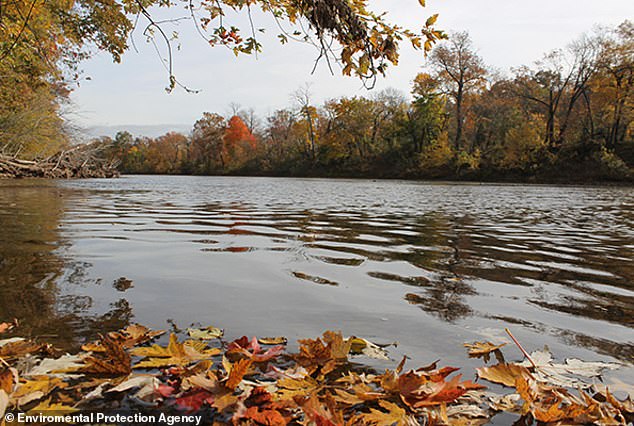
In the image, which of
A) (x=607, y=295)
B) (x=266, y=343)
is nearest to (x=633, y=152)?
(x=607, y=295)

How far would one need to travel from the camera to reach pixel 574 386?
156 cm

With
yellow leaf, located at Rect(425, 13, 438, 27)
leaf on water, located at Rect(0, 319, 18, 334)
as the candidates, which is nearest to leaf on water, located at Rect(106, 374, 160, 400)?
leaf on water, located at Rect(0, 319, 18, 334)

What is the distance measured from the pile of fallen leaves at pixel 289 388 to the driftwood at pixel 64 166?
90.3 ft

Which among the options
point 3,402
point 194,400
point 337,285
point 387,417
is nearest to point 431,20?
point 337,285

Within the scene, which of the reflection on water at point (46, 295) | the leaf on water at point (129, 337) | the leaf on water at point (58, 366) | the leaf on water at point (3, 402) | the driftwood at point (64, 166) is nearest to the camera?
the leaf on water at point (3, 402)

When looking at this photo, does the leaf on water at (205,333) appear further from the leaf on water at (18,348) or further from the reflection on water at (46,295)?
the leaf on water at (18,348)

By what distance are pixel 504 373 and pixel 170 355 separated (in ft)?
4.27

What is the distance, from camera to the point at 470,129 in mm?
54344

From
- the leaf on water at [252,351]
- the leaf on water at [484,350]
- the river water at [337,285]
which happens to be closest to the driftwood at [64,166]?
the river water at [337,285]

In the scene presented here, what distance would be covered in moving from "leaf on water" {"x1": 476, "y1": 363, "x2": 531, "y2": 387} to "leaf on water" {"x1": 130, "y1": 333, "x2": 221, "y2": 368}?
111cm

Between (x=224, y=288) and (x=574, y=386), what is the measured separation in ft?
6.97

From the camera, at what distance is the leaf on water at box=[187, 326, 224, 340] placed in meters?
1.95

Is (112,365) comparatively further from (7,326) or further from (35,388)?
(7,326)

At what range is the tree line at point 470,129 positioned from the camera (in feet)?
125
